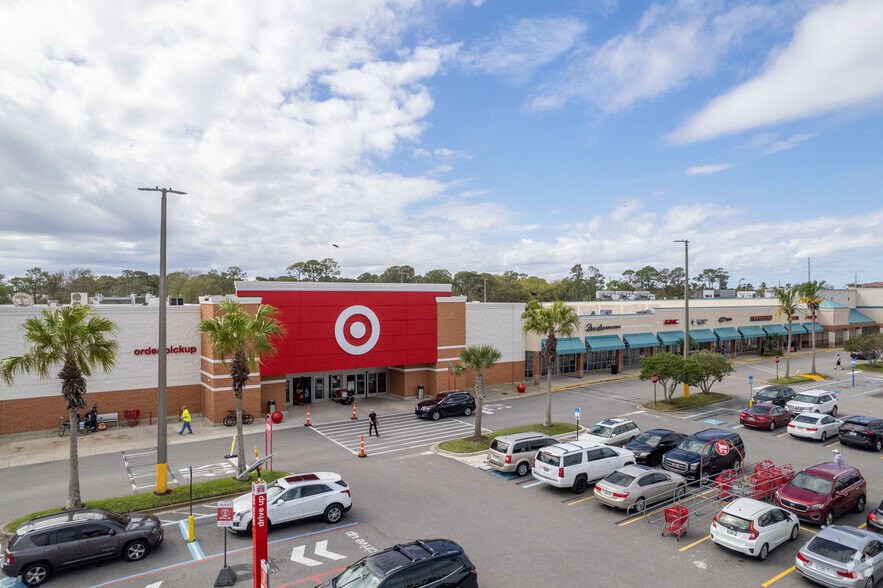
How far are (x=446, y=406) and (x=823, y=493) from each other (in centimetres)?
2066

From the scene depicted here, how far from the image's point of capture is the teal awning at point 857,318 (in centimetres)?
7928

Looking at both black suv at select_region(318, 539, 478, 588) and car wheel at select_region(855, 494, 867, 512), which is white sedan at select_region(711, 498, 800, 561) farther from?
black suv at select_region(318, 539, 478, 588)

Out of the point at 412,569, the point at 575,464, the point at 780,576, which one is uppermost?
the point at 412,569

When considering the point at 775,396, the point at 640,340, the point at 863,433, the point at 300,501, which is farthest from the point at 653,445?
the point at 640,340

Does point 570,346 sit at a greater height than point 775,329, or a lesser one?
lesser

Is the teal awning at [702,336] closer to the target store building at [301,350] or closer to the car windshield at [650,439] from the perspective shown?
the target store building at [301,350]

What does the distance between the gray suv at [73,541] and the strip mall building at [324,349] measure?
1714 centimetres

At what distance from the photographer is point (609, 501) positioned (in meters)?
18.1

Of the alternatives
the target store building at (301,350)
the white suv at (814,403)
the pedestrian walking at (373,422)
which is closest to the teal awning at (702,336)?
the white suv at (814,403)

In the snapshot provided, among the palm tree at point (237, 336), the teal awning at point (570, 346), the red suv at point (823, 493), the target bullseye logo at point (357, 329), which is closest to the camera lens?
the red suv at point (823, 493)

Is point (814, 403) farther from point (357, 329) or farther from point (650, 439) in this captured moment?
point (357, 329)

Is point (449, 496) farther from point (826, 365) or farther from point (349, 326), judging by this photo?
point (826, 365)

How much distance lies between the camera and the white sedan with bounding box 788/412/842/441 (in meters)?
27.9

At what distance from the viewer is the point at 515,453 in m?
22.3
